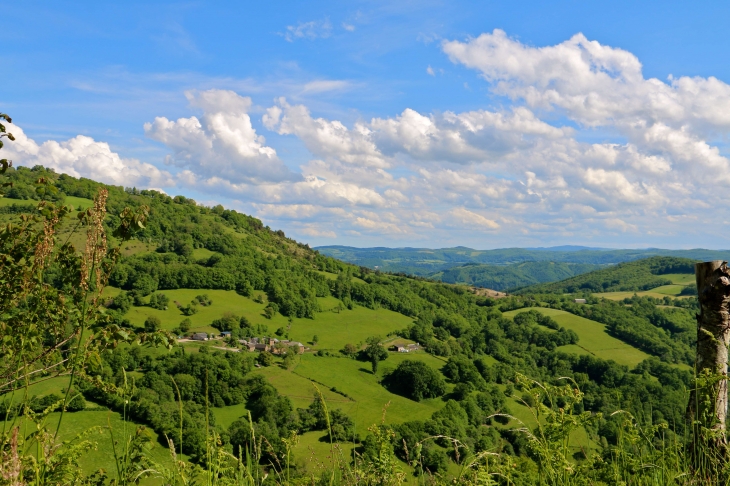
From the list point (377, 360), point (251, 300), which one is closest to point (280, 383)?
point (377, 360)

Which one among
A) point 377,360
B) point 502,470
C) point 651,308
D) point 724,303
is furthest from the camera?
point 651,308

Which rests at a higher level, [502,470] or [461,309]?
[502,470]

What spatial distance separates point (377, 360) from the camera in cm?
8500

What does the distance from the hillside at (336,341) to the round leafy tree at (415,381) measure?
0.25 m

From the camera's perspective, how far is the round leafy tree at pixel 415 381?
77812 millimetres

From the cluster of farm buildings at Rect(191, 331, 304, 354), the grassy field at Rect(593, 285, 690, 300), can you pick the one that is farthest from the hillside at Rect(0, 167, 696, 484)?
the grassy field at Rect(593, 285, 690, 300)

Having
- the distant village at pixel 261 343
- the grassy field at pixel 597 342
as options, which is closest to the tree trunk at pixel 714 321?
the distant village at pixel 261 343

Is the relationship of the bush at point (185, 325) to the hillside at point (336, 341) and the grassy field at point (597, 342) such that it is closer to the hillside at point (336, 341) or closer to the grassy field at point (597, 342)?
the hillside at point (336, 341)

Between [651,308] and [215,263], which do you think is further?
[651,308]

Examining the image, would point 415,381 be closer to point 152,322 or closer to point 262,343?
point 262,343

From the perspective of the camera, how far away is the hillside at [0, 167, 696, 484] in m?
56.9

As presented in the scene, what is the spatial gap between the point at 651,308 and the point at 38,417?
521 feet

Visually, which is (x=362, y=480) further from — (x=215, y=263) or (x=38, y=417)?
(x=215, y=263)

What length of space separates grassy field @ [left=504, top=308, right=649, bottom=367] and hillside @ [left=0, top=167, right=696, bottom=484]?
637 mm
